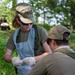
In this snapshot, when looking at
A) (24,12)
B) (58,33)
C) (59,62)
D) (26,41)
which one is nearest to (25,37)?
(26,41)

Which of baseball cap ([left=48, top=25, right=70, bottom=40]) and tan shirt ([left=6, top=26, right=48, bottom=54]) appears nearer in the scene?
baseball cap ([left=48, top=25, right=70, bottom=40])

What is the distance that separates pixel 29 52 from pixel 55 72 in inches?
50.0

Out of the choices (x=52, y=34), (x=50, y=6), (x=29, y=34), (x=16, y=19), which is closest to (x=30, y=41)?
(x=29, y=34)

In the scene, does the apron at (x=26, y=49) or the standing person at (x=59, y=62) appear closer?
the standing person at (x=59, y=62)

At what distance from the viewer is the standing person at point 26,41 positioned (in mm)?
3938

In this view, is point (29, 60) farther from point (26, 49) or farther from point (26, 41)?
point (26, 41)

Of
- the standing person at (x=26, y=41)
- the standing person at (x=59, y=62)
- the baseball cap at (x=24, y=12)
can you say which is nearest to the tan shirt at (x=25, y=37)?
the standing person at (x=26, y=41)

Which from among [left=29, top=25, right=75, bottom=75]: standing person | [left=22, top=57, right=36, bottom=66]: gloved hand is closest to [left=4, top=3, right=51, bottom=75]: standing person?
[left=22, top=57, right=36, bottom=66]: gloved hand

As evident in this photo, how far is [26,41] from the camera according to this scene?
4.02m

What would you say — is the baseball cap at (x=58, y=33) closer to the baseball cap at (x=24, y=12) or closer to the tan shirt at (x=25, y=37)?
the tan shirt at (x=25, y=37)

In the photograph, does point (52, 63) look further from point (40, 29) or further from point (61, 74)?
point (40, 29)

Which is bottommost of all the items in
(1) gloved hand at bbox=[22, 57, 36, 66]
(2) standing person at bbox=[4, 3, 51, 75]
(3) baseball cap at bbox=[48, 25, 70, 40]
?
(1) gloved hand at bbox=[22, 57, 36, 66]

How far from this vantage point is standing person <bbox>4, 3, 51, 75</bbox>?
3.94 m

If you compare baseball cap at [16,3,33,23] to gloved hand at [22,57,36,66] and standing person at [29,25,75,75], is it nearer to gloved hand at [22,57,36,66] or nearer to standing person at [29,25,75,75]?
gloved hand at [22,57,36,66]
